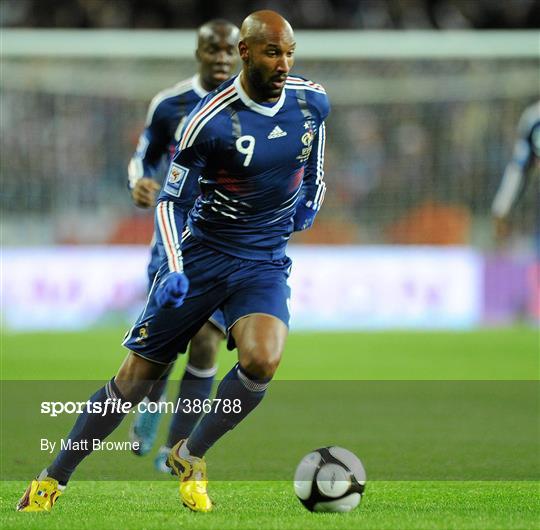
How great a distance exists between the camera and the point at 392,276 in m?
16.9

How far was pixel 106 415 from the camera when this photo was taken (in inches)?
210

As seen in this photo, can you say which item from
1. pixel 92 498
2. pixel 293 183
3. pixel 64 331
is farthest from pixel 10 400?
pixel 64 331

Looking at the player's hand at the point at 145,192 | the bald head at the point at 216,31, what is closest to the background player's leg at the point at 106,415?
the player's hand at the point at 145,192

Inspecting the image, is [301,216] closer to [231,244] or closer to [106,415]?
[231,244]

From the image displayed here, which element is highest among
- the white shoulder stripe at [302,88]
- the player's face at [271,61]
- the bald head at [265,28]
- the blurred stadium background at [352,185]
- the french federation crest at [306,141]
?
the bald head at [265,28]

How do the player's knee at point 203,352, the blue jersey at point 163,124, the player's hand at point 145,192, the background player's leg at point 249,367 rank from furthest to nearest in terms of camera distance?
the blue jersey at point 163,124 → the player's hand at point 145,192 → the player's knee at point 203,352 → the background player's leg at point 249,367

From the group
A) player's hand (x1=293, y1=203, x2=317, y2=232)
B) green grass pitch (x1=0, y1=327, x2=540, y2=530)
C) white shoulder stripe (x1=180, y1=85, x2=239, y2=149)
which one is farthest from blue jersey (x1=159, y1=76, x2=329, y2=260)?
green grass pitch (x1=0, y1=327, x2=540, y2=530)

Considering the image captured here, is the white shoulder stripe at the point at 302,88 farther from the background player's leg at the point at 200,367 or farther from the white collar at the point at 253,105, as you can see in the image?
the background player's leg at the point at 200,367

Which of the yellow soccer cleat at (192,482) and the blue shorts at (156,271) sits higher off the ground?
the blue shorts at (156,271)

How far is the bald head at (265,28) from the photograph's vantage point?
5176 millimetres

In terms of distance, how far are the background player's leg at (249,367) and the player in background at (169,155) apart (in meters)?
1.38

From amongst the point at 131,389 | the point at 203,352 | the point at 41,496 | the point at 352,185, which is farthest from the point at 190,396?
the point at 352,185

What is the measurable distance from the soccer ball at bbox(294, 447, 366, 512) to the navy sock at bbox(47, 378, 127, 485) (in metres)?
0.85

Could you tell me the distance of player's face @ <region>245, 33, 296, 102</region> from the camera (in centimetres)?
517
